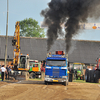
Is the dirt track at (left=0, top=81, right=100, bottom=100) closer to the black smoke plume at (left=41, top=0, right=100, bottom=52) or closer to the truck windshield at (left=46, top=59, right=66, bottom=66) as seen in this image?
the truck windshield at (left=46, top=59, right=66, bottom=66)

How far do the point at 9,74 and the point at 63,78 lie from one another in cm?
1018

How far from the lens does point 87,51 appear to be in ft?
185

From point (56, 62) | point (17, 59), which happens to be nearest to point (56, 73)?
point (56, 62)

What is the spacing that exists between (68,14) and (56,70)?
7.70 m

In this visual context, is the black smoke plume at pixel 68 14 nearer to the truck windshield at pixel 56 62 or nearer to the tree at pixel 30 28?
the truck windshield at pixel 56 62

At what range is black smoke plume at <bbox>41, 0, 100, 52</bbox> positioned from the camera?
2313cm

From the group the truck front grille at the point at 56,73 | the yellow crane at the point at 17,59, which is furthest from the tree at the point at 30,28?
the truck front grille at the point at 56,73

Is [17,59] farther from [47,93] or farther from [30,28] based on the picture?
[30,28]

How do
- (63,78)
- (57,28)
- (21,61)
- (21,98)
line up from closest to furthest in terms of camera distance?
(21,98)
(63,78)
(57,28)
(21,61)

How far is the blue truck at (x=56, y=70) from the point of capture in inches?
854

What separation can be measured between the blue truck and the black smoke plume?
5.58 meters

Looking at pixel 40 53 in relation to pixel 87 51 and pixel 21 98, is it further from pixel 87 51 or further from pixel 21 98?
pixel 21 98

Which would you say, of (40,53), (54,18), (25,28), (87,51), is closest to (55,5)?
(54,18)

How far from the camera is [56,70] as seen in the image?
71.6 ft
